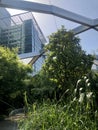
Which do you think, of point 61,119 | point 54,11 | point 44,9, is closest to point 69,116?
point 61,119

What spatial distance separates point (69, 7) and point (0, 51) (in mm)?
9016

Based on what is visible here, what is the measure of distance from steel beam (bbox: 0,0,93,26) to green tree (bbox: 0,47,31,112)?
2957 millimetres

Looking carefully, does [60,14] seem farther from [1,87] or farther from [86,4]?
[1,87]

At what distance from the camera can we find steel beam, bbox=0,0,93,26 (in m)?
18.4

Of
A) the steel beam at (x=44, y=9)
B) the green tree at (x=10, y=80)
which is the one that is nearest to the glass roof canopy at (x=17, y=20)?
the steel beam at (x=44, y=9)

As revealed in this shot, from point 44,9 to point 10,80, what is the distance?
18.7 feet

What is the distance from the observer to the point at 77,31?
2197 centimetres

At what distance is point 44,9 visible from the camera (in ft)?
63.1

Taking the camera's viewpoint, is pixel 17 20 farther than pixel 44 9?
Yes

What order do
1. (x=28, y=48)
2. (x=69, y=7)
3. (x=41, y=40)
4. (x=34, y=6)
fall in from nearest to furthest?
(x=34, y=6) < (x=69, y=7) < (x=28, y=48) < (x=41, y=40)

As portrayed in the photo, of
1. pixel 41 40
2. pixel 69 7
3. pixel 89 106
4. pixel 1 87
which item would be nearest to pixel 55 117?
pixel 89 106

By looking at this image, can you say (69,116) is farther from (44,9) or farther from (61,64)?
(44,9)

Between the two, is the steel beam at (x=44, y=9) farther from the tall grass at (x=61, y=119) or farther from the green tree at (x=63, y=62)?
the tall grass at (x=61, y=119)

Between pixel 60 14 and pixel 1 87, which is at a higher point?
pixel 60 14
